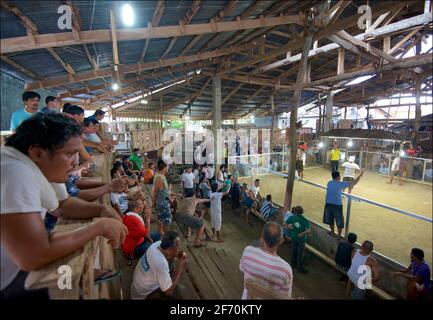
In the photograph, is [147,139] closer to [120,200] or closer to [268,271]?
[120,200]

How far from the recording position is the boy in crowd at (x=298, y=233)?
149 inches

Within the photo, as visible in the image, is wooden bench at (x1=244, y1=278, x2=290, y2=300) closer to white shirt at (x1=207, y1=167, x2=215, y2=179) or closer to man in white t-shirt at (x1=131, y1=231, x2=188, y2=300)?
man in white t-shirt at (x1=131, y1=231, x2=188, y2=300)

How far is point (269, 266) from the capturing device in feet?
5.31

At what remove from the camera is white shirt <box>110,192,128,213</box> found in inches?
125

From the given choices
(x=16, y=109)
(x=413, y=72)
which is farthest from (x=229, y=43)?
(x=16, y=109)

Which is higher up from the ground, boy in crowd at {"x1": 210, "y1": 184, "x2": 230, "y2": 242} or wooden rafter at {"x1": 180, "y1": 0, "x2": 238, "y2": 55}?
wooden rafter at {"x1": 180, "y1": 0, "x2": 238, "y2": 55}

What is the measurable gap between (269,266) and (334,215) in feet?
10.1

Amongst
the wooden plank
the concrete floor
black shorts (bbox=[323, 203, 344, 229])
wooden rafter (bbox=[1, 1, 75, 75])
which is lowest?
the concrete floor

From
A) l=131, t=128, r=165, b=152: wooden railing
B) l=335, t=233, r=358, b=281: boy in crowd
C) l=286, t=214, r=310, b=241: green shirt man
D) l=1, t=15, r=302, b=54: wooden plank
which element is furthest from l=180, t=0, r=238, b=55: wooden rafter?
l=131, t=128, r=165, b=152: wooden railing

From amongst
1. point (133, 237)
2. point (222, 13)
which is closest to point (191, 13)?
point (222, 13)

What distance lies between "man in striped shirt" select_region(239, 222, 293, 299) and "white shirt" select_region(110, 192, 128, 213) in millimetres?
2217

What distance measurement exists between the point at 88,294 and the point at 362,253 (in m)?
2.90
